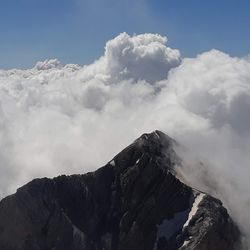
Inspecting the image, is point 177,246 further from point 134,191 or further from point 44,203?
point 44,203

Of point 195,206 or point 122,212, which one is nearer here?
point 195,206

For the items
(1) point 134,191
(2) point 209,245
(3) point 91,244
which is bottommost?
(2) point 209,245

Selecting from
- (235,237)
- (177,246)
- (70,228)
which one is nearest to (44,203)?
(70,228)

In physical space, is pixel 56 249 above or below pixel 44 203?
below

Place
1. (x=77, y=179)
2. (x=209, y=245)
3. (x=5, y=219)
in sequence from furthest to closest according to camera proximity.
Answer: (x=77, y=179), (x=5, y=219), (x=209, y=245)

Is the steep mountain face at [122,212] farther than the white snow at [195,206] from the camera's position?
No

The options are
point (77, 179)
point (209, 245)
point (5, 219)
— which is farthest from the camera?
point (77, 179)

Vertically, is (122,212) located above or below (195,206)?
above

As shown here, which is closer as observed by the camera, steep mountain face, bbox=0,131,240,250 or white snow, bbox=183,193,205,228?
steep mountain face, bbox=0,131,240,250
